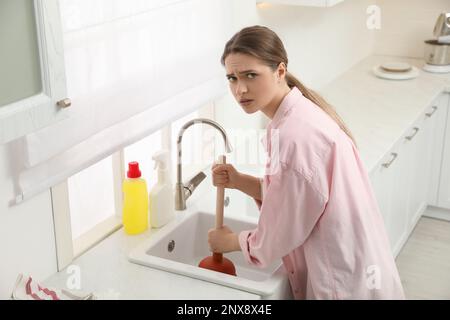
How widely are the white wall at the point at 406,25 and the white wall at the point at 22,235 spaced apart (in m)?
3.14

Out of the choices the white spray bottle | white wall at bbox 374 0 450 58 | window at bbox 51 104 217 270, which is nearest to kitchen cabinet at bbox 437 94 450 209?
white wall at bbox 374 0 450 58

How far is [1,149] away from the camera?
1.67 m

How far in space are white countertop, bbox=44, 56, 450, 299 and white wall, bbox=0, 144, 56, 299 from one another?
8cm

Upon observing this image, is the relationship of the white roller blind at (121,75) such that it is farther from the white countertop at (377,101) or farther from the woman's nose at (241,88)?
the white countertop at (377,101)

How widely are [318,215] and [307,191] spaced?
8 cm

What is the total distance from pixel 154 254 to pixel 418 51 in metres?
2.89

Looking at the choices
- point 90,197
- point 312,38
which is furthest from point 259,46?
point 312,38

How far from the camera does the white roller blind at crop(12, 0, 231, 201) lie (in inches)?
69.2

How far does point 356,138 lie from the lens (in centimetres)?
306

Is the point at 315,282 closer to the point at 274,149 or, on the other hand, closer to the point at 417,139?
the point at 274,149

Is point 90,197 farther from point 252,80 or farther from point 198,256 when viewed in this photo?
point 252,80

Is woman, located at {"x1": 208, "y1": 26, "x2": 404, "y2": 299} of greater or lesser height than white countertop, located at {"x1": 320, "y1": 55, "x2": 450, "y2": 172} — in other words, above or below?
above

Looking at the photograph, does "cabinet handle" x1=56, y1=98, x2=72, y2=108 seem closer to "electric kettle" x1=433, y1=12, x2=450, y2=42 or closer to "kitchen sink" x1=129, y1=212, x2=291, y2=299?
"kitchen sink" x1=129, y1=212, x2=291, y2=299
